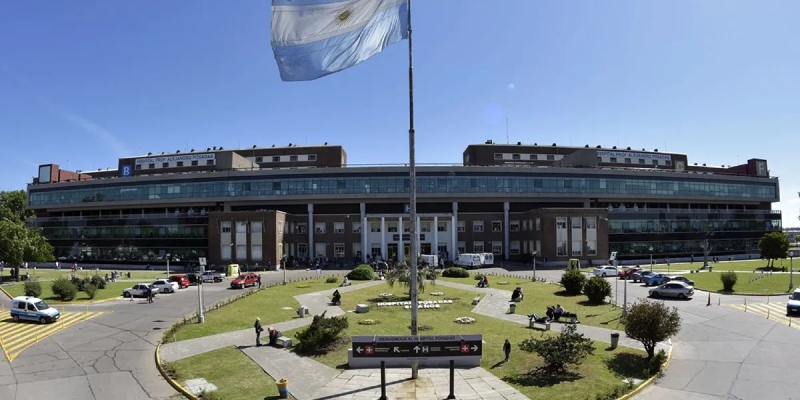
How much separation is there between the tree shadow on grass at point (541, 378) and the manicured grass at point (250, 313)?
735 inches

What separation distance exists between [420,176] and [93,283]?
54.4 meters

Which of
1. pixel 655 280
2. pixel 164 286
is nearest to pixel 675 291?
pixel 655 280

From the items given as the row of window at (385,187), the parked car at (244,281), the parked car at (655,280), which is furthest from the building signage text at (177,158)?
the parked car at (655,280)

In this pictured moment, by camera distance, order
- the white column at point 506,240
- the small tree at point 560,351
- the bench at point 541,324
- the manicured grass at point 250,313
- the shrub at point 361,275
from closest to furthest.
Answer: the small tree at point 560,351 < the bench at point 541,324 < the manicured grass at point 250,313 < the shrub at point 361,275 < the white column at point 506,240

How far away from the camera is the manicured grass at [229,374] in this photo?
19891 millimetres

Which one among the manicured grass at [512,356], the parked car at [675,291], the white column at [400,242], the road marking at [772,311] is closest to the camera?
the manicured grass at [512,356]

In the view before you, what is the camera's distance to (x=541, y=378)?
21.1 meters

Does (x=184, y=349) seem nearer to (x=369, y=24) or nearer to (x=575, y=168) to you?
(x=369, y=24)

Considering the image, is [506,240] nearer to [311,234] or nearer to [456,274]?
[456,274]

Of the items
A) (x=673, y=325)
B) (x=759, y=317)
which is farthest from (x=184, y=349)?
(x=759, y=317)

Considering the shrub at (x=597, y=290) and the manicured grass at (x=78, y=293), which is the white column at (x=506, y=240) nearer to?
the shrub at (x=597, y=290)

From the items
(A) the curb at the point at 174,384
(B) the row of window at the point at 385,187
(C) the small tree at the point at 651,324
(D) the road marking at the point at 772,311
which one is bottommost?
(A) the curb at the point at 174,384

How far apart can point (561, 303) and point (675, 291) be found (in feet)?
36.3

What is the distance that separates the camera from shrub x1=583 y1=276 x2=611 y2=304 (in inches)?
1560
